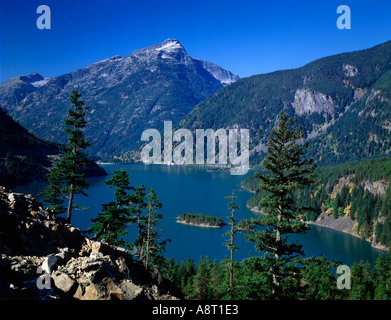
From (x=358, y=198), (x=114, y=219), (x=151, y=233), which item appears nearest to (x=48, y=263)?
(x=114, y=219)

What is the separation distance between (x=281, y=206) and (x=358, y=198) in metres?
137

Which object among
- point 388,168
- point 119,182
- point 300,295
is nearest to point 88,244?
point 119,182

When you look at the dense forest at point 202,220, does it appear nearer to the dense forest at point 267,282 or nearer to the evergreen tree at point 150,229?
the dense forest at point 267,282

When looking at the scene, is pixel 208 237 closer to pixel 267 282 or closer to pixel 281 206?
pixel 267 282

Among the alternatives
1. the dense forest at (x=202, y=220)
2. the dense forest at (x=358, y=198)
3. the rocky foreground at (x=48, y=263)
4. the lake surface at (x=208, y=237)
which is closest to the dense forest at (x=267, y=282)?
the rocky foreground at (x=48, y=263)

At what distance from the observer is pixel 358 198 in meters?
134

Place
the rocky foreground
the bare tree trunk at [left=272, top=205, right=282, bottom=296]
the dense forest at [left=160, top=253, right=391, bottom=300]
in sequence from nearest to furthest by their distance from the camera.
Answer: the rocky foreground → the bare tree trunk at [left=272, top=205, right=282, bottom=296] → the dense forest at [left=160, top=253, right=391, bottom=300]

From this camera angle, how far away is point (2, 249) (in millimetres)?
14578

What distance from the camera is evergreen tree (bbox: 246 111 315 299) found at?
17609mm

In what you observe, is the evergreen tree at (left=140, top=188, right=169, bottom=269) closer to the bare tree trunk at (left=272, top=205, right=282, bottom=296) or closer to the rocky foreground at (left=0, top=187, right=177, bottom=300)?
the rocky foreground at (left=0, top=187, right=177, bottom=300)

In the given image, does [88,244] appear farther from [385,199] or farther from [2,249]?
[385,199]

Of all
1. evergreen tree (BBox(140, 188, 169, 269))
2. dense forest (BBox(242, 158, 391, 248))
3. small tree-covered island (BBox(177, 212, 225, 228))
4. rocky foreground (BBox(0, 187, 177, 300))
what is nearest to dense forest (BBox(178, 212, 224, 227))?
small tree-covered island (BBox(177, 212, 225, 228))

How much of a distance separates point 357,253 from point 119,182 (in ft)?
329

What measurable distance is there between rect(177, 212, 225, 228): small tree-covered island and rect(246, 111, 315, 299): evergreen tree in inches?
4015
